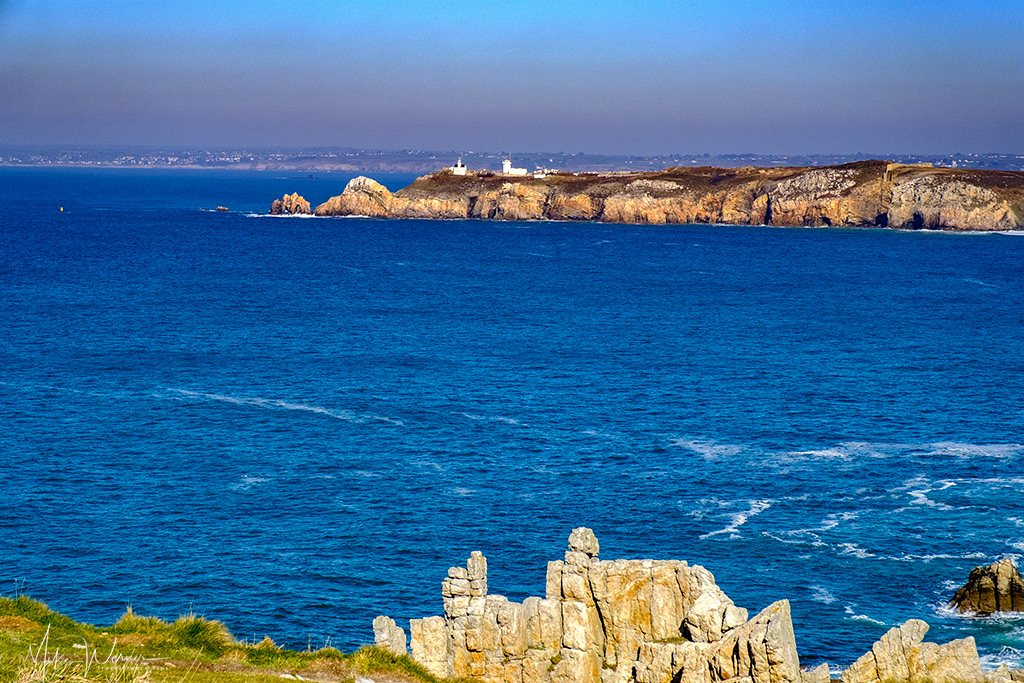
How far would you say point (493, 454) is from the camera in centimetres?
Answer: 7256

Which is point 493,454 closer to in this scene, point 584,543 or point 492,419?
point 492,419

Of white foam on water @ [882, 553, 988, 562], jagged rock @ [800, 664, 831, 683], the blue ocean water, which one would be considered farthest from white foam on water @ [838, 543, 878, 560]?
jagged rock @ [800, 664, 831, 683]

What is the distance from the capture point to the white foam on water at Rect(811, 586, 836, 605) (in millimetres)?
51094

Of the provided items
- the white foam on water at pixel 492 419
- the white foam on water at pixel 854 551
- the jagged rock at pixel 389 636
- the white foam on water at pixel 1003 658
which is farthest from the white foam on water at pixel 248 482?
the white foam on water at pixel 1003 658

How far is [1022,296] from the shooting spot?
14788 centimetres

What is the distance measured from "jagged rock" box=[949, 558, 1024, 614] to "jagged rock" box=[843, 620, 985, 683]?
49.1ft

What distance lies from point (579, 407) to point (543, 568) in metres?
30.8

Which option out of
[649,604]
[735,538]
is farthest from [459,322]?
[649,604]

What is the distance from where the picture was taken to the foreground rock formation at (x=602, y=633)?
34156 millimetres

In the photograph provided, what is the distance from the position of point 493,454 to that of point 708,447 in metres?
14.5

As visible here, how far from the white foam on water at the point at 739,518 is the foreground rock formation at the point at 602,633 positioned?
74.2 feet

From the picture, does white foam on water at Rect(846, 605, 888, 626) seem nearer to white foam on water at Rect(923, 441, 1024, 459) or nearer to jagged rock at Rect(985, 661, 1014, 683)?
jagged rock at Rect(985, 661, 1014, 683)

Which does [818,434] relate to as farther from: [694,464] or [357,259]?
[357,259]

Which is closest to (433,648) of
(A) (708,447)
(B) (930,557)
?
(B) (930,557)
